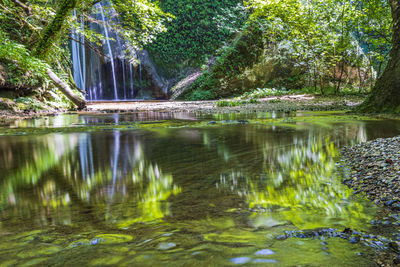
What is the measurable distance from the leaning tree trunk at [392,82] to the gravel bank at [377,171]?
13.9 ft

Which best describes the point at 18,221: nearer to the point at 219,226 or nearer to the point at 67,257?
the point at 67,257

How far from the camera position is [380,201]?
1.84 meters

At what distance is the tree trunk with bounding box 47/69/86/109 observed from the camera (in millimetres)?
9555

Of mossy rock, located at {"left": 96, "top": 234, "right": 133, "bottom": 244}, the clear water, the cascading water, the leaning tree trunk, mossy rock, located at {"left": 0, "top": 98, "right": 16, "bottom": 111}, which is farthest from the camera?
the cascading water

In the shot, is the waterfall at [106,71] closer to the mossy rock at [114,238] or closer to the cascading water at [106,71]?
the cascading water at [106,71]

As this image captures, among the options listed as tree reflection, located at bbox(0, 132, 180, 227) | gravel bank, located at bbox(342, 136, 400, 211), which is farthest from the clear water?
gravel bank, located at bbox(342, 136, 400, 211)

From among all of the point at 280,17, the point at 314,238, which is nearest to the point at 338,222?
the point at 314,238

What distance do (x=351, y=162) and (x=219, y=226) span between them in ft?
6.57

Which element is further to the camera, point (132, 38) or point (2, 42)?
point (132, 38)

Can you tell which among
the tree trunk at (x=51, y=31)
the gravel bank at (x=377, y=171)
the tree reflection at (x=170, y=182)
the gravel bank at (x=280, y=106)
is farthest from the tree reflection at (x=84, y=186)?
the gravel bank at (x=280, y=106)

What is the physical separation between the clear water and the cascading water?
2117 centimetres

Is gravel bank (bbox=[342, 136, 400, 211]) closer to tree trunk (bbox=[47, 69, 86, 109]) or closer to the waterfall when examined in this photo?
tree trunk (bbox=[47, 69, 86, 109])

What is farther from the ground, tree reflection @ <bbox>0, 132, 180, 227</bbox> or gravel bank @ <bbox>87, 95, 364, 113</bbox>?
gravel bank @ <bbox>87, 95, 364, 113</bbox>

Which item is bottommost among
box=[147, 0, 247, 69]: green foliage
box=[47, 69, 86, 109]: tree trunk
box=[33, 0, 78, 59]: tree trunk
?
box=[47, 69, 86, 109]: tree trunk
